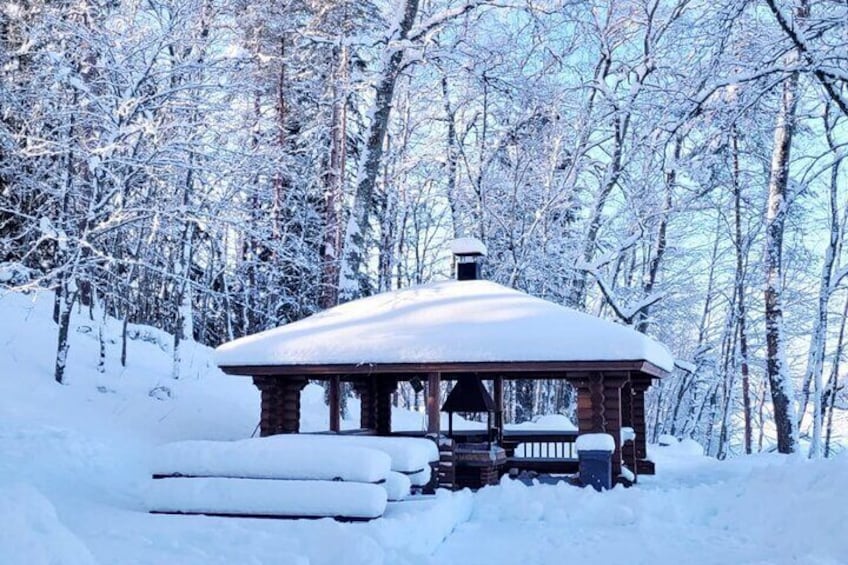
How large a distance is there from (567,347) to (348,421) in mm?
9594

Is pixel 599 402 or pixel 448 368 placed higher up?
pixel 448 368

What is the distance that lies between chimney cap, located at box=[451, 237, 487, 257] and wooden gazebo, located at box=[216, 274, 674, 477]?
917 millimetres

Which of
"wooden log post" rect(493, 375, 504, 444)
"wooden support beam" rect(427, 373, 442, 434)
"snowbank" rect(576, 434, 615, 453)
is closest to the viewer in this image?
"snowbank" rect(576, 434, 615, 453)

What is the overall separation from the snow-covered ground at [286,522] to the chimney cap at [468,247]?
4990 millimetres

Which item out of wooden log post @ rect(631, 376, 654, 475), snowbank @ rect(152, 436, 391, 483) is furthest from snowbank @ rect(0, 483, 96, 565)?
wooden log post @ rect(631, 376, 654, 475)

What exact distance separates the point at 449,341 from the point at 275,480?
4285 mm

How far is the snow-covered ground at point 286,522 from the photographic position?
6.37 metres

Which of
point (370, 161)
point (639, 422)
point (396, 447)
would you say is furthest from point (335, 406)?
point (639, 422)

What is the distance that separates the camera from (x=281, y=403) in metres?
13.5

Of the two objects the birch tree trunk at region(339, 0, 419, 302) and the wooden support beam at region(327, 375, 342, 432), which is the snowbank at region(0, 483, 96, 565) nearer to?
the wooden support beam at region(327, 375, 342, 432)

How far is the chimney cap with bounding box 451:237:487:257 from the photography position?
1538 cm

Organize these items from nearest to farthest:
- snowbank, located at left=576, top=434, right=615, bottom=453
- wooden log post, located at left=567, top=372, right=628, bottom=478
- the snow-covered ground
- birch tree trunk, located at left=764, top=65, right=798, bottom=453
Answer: the snow-covered ground
snowbank, located at left=576, top=434, right=615, bottom=453
wooden log post, located at left=567, top=372, right=628, bottom=478
birch tree trunk, located at left=764, top=65, right=798, bottom=453

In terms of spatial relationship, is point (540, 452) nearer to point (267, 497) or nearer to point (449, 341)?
point (449, 341)

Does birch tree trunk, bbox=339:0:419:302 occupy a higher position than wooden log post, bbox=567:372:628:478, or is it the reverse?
birch tree trunk, bbox=339:0:419:302
